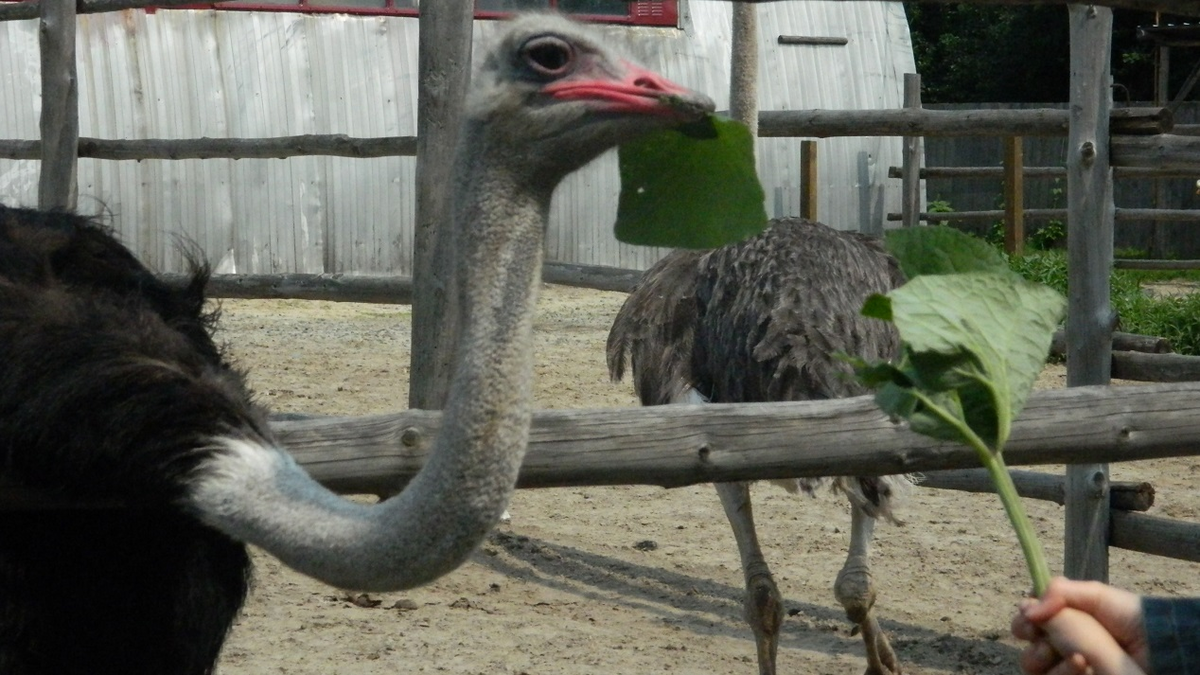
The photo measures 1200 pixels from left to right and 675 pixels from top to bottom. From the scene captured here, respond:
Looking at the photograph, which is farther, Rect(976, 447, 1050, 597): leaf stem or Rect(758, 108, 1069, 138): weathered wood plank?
Rect(758, 108, 1069, 138): weathered wood plank

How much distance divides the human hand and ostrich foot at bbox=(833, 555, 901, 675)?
2.96 m

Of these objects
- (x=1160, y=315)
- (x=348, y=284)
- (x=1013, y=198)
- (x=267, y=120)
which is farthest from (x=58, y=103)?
(x=1013, y=198)

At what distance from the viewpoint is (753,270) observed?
4.45 m

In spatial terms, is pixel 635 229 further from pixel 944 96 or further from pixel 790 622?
pixel 944 96

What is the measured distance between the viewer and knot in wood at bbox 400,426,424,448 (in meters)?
2.85

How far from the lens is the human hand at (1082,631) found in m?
1.38

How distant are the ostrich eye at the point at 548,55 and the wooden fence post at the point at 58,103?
5713 mm

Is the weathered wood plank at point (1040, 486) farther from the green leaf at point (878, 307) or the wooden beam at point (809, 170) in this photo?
the wooden beam at point (809, 170)

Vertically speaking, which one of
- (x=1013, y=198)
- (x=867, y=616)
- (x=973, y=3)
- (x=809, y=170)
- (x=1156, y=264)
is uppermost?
(x=973, y=3)

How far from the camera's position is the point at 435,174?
491 cm

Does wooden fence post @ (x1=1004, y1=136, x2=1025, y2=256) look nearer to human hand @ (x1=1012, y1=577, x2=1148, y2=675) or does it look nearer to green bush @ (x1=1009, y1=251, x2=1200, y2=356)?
green bush @ (x1=1009, y1=251, x2=1200, y2=356)

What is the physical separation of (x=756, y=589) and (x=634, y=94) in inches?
111

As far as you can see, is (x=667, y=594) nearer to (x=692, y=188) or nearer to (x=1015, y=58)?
(x=692, y=188)

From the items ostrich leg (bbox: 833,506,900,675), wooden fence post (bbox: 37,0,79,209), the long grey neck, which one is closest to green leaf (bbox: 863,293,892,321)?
the long grey neck
